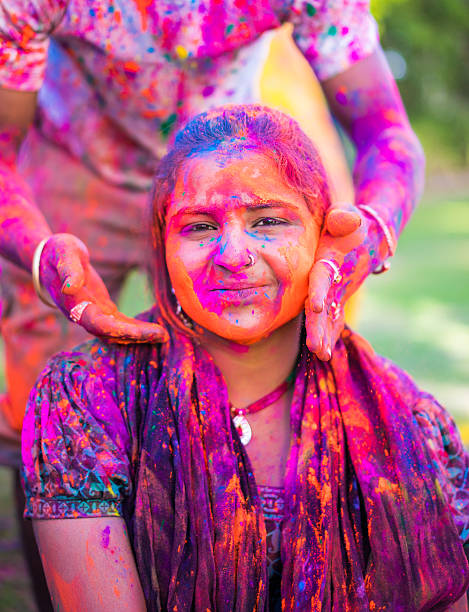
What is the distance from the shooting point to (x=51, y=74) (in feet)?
8.65

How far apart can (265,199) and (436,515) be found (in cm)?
84

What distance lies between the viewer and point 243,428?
6.30 ft

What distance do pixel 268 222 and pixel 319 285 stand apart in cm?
20

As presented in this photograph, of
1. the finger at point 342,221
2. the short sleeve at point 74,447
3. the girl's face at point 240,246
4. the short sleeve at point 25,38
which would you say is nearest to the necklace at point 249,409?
the girl's face at point 240,246

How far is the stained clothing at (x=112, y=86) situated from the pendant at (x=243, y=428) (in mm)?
1077

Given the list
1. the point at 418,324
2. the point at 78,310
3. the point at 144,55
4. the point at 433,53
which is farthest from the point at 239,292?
the point at 433,53

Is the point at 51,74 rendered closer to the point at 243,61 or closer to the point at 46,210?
the point at 46,210

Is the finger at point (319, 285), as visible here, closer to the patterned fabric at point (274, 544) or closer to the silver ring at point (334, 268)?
the silver ring at point (334, 268)

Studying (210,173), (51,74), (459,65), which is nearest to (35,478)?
(210,173)

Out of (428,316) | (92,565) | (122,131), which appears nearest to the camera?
(92,565)

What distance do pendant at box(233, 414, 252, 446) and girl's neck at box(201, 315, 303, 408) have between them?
1.6 inches

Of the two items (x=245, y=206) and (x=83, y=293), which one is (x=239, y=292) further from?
(x=83, y=293)

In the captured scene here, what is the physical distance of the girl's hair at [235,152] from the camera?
189 centimetres

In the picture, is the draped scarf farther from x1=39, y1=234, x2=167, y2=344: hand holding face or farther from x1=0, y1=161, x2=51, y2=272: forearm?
x1=0, y1=161, x2=51, y2=272: forearm
